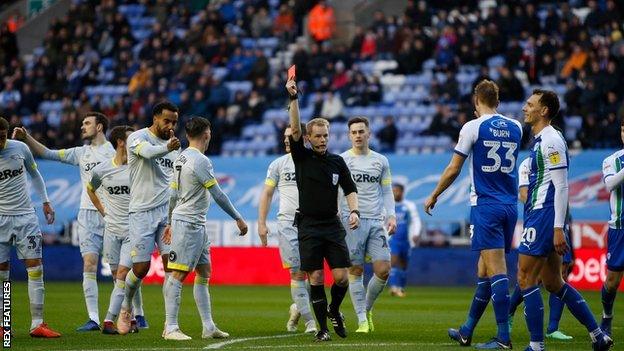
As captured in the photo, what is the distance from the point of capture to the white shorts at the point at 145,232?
14.3 m

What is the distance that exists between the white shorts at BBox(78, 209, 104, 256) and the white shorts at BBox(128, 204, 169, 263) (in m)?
1.53

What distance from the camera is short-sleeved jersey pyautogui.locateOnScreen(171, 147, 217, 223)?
44.3ft

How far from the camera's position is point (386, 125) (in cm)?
3025

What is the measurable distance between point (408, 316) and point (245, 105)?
15788 millimetres

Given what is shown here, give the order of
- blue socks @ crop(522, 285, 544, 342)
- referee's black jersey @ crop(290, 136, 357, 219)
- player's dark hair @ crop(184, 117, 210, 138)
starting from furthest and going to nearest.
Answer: player's dark hair @ crop(184, 117, 210, 138), referee's black jersey @ crop(290, 136, 357, 219), blue socks @ crop(522, 285, 544, 342)

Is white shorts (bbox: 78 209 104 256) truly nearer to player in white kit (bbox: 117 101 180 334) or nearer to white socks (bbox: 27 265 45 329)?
player in white kit (bbox: 117 101 180 334)

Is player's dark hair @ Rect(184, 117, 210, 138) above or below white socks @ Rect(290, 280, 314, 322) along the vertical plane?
above

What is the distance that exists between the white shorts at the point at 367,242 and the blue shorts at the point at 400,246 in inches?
383

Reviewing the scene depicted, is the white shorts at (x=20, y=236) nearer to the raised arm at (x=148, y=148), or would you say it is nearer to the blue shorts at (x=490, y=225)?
the raised arm at (x=148, y=148)

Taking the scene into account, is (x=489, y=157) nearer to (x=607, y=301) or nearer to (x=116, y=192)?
(x=607, y=301)

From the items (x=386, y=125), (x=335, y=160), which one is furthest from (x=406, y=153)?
(x=335, y=160)

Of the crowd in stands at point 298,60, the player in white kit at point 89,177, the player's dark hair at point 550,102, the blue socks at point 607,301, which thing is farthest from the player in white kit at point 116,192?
the crowd in stands at point 298,60

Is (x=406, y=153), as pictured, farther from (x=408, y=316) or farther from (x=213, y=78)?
(x=408, y=316)

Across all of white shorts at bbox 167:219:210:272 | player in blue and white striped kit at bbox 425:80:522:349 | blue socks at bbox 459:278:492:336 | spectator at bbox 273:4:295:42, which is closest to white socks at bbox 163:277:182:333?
white shorts at bbox 167:219:210:272
